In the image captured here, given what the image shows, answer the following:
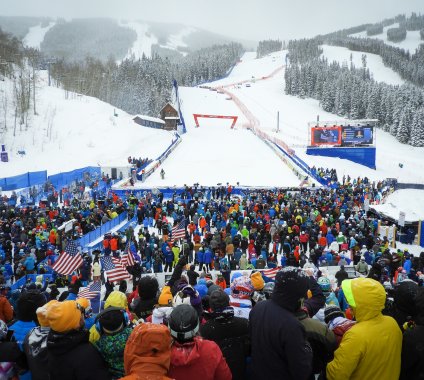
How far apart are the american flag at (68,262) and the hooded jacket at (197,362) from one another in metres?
8.97

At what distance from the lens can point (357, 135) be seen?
39312 millimetres

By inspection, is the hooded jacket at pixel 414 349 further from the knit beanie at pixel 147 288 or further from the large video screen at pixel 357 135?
the large video screen at pixel 357 135

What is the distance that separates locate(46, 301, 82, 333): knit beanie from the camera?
2.98 metres

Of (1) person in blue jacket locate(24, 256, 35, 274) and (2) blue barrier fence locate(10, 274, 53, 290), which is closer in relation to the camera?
(2) blue barrier fence locate(10, 274, 53, 290)

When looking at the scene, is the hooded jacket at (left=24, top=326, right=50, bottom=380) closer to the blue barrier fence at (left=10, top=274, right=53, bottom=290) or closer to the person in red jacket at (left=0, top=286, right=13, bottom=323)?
the person in red jacket at (left=0, top=286, right=13, bottom=323)

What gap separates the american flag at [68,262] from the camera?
1089cm

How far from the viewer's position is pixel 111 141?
4562 cm

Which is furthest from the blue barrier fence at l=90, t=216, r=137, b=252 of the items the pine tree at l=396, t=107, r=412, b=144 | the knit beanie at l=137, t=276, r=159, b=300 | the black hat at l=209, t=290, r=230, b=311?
the pine tree at l=396, t=107, r=412, b=144

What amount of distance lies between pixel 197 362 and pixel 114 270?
7.91 meters

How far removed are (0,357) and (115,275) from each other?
7003 millimetres

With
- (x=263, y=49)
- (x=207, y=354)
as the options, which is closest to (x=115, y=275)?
(x=207, y=354)

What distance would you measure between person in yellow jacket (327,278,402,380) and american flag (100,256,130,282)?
310 inches

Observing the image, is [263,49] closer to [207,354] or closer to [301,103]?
[301,103]

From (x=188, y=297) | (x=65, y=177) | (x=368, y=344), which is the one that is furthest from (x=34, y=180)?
(x=368, y=344)
